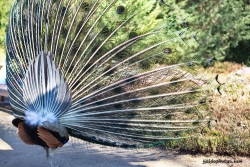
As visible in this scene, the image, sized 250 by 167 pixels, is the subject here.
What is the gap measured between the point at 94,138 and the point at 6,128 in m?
3.26

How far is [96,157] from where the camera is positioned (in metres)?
5.18

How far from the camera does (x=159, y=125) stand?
4070 mm

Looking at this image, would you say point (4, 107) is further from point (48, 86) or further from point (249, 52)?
point (249, 52)

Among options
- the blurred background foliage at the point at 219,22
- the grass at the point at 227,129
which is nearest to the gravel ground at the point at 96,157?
the grass at the point at 227,129

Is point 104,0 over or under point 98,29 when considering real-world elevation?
over

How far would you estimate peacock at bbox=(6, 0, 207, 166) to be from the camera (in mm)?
3975

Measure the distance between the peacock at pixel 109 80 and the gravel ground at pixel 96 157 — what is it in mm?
966

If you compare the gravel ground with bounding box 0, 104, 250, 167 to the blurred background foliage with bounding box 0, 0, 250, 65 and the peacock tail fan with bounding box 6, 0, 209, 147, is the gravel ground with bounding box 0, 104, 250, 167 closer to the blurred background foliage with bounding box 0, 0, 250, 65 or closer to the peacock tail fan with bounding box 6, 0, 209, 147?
the peacock tail fan with bounding box 6, 0, 209, 147

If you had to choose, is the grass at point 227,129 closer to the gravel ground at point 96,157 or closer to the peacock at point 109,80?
the gravel ground at point 96,157

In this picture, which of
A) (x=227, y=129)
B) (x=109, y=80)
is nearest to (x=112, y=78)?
(x=109, y=80)

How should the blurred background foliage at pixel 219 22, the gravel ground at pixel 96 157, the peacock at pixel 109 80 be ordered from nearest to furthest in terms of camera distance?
the peacock at pixel 109 80, the gravel ground at pixel 96 157, the blurred background foliage at pixel 219 22

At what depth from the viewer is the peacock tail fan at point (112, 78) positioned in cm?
400

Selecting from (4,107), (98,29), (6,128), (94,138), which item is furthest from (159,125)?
(4,107)

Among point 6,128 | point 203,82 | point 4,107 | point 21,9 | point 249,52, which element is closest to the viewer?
point 203,82
